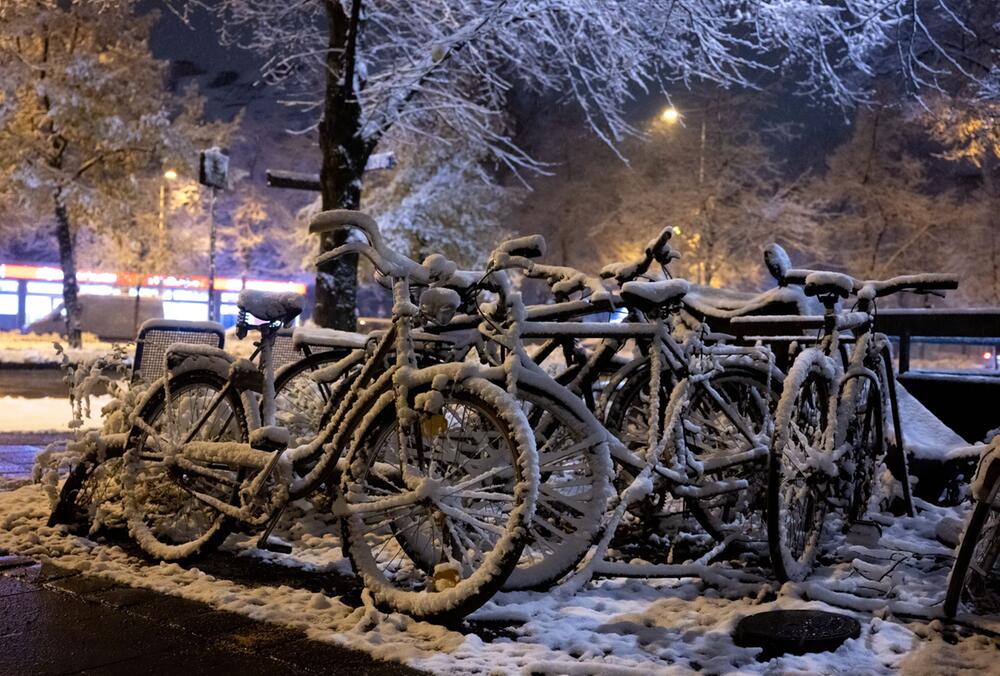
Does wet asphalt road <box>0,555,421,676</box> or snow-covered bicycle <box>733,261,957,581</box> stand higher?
snow-covered bicycle <box>733,261,957,581</box>

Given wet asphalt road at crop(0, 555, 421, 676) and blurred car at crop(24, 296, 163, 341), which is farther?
blurred car at crop(24, 296, 163, 341)

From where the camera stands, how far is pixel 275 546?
4.97 metres

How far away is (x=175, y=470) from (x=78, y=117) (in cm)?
Answer: 2361

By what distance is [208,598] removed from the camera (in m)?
3.99

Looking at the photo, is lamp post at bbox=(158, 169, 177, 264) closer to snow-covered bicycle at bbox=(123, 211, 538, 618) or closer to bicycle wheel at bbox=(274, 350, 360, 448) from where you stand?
bicycle wheel at bbox=(274, 350, 360, 448)

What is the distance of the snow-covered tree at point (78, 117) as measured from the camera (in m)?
24.8

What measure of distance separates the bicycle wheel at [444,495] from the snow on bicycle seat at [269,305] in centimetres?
89

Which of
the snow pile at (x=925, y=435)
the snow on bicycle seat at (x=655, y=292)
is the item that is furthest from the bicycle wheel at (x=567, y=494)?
the snow pile at (x=925, y=435)

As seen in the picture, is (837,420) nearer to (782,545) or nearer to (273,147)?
(782,545)

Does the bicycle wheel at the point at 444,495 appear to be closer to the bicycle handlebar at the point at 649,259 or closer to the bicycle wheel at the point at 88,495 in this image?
the bicycle handlebar at the point at 649,259

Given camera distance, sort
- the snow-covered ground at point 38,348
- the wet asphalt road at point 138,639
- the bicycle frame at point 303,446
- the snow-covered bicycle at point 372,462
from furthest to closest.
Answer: the snow-covered ground at point 38,348, the bicycle frame at point 303,446, the snow-covered bicycle at point 372,462, the wet asphalt road at point 138,639

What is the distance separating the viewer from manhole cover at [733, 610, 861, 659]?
10.9ft

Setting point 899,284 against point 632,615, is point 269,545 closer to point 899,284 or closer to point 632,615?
point 632,615

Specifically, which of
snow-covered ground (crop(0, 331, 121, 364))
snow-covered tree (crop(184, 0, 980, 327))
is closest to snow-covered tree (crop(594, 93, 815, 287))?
snow-covered ground (crop(0, 331, 121, 364))
